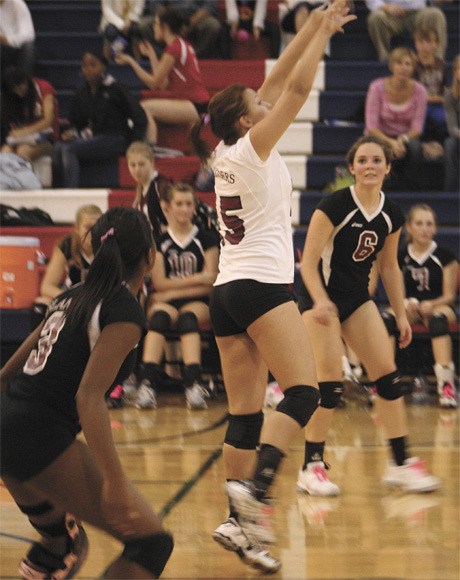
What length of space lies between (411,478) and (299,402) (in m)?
1.23

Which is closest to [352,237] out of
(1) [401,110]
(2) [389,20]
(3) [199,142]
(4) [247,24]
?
(3) [199,142]

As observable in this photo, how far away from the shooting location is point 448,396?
6.52 m

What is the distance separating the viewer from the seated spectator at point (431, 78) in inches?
330

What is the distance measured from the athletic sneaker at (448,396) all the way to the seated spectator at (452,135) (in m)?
2.23

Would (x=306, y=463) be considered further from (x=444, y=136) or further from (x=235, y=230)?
(x=444, y=136)

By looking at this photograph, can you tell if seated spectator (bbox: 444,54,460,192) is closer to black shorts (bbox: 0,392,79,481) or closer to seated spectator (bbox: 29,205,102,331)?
seated spectator (bbox: 29,205,102,331)

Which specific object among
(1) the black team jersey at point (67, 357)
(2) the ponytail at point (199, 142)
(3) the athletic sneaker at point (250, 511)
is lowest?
(3) the athletic sneaker at point (250, 511)

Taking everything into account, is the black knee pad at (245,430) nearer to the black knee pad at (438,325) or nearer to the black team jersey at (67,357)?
the black team jersey at (67,357)

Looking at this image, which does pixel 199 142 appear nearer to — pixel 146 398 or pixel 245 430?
pixel 245 430

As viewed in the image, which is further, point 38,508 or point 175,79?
point 175,79

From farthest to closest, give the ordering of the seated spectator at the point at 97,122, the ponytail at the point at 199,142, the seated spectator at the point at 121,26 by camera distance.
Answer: the seated spectator at the point at 121,26 < the seated spectator at the point at 97,122 < the ponytail at the point at 199,142

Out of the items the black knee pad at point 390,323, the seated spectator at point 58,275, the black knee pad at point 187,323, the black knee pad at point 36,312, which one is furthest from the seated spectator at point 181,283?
the black knee pad at point 390,323

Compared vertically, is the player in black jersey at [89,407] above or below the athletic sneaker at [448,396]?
above

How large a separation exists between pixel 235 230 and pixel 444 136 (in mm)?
5327
